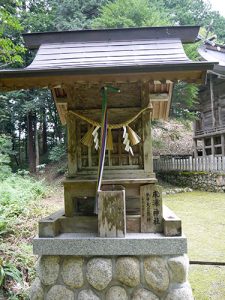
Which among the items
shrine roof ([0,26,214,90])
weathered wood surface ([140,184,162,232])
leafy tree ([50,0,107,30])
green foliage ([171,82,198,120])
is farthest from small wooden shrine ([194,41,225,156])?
weathered wood surface ([140,184,162,232])

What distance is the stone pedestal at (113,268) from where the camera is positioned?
9.80ft

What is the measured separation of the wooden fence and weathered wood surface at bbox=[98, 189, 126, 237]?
9.85 m

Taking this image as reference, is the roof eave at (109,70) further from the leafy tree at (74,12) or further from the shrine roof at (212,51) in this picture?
the shrine roof at (212,51)

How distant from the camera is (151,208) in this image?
3.25m

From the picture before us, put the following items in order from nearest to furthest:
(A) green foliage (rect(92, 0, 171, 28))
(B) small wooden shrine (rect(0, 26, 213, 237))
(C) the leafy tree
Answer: (B) small wooden shrine (rect(0, 26, 213, 237)) → (A) green foliage (rect(92, 0, 171, 28)) → (C) the leafy tree

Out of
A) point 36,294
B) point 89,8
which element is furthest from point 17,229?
point 89,8

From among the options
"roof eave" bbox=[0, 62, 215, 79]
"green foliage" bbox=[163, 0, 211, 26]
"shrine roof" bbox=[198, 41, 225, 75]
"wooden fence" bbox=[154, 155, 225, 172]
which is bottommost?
"wooden fence" bbox=[154, 155, 225, 172]

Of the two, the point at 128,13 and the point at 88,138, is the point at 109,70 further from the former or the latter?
the point at 128,13

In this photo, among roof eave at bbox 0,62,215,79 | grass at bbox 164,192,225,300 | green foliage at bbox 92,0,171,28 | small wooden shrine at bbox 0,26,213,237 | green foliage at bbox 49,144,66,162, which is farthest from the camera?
green foliage at bbox 49,144,66,162

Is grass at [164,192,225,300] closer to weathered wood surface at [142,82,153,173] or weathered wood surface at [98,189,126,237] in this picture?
weathered wood surface at [98,189,126,237]

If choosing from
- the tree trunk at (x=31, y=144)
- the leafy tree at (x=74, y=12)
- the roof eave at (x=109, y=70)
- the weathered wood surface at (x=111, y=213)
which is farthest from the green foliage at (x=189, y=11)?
the weathered wood surface at (x=111, y=213)

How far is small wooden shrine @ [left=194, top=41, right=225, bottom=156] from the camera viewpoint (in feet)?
48.2

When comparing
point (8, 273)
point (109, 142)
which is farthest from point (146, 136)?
point (8, 273)

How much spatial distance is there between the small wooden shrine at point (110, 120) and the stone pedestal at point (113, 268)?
17 centimetres
